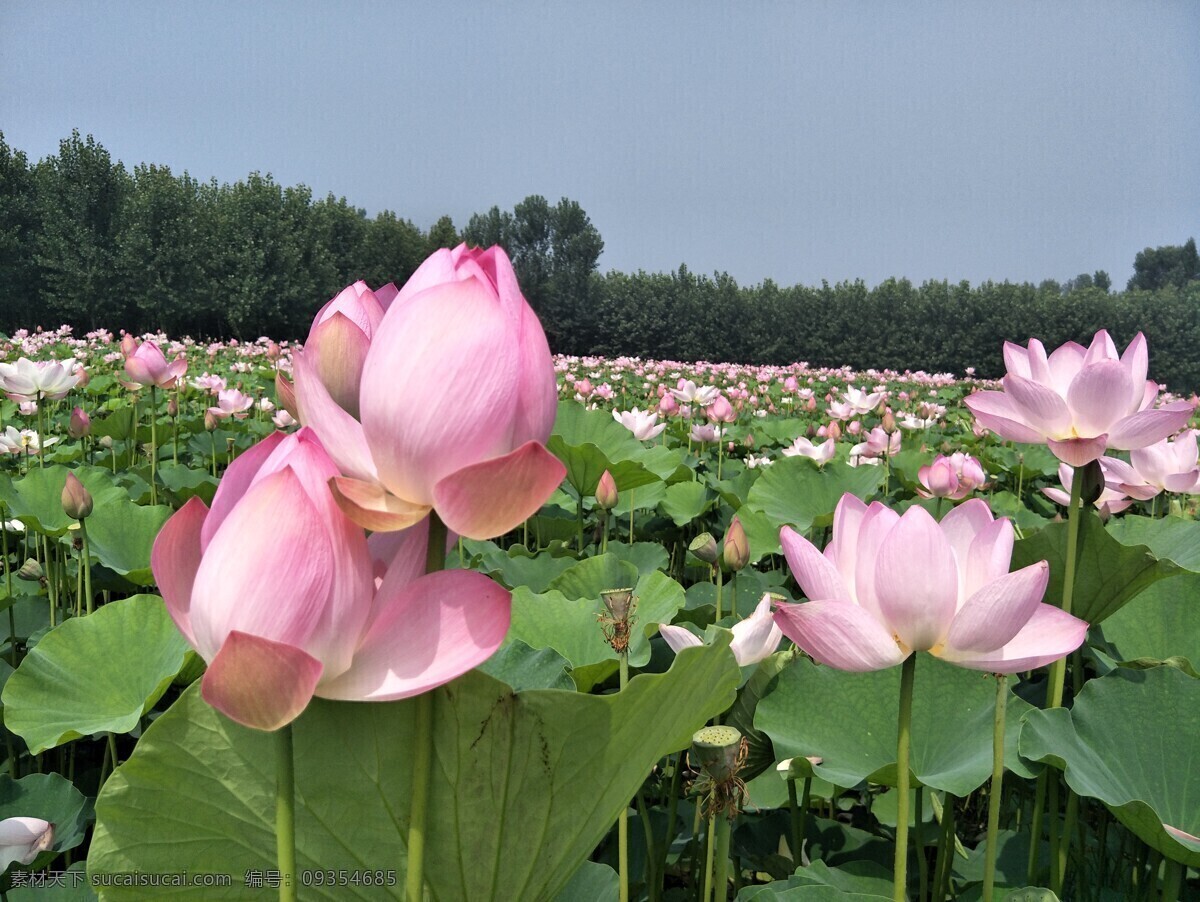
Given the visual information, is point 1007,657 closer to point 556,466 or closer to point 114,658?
point 556,466

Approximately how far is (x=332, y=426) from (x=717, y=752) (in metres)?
0.37

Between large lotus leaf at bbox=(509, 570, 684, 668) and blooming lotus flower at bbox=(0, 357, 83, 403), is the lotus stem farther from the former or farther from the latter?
blooming lotus flower at bbox=(0, 357, 83, 403)

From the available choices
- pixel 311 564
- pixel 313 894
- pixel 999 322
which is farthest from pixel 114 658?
pixel 999 322

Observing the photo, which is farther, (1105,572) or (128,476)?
(128,476)

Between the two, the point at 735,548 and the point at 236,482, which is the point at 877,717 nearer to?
the point at 735,548

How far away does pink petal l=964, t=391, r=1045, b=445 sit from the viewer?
1048 millimetres

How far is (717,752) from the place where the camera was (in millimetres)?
578

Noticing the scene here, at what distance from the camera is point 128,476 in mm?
2189

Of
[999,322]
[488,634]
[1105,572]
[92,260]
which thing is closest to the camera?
[488,634]

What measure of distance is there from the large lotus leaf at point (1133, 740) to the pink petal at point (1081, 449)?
0.84ft

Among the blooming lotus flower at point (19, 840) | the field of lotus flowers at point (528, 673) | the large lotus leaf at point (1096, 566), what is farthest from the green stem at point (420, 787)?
the large lotus leaf at point (1096, 566)

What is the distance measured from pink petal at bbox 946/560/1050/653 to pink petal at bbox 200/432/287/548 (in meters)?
0.44

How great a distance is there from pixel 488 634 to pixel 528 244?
1683 inches

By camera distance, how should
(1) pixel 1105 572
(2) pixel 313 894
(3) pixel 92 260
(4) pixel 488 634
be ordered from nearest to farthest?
1. (4) pixel 488 634
2. (2) pixel 313 894
3. (1) pixel 1105 572
4. (3) pixel 92 260
